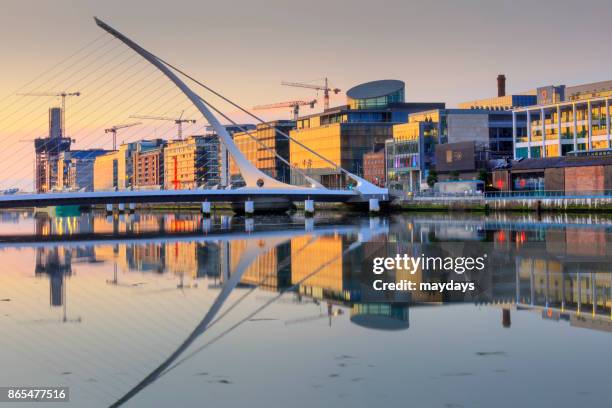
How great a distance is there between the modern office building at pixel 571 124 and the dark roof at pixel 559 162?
8025 millimetres

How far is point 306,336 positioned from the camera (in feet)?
63.4

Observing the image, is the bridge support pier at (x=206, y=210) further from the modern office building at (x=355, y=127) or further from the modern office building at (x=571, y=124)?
the modern office building at (x=355, y=127)

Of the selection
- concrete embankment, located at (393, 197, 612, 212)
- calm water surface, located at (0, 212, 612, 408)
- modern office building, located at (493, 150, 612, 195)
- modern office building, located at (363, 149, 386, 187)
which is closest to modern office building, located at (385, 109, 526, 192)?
modern office building, located at (363, 149, 386, 187)

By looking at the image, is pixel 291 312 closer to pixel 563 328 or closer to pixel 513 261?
→ pixel 563 328

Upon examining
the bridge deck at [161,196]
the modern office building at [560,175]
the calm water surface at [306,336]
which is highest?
the modern office building at [560,175]

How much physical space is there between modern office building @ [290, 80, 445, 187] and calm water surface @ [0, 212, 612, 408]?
438 ft

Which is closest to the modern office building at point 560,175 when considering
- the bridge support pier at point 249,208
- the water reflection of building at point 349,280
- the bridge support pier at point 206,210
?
the bridge support pier at point 249,208

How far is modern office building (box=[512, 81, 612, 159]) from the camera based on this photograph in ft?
376

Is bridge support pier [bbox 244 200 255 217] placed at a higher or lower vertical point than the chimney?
lower

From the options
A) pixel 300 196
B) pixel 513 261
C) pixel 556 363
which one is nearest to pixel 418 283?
pixel 513 261

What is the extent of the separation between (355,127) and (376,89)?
11.7 metres

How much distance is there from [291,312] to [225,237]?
37.4m

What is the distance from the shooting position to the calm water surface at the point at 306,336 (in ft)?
48.3

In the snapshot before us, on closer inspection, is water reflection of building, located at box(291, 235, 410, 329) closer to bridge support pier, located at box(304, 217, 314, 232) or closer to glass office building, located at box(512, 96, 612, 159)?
bridge support pier, located at box(304, 217, 314, 232)
